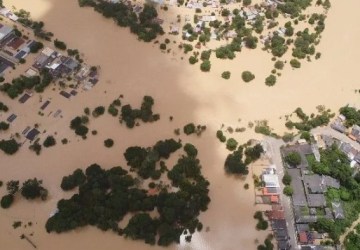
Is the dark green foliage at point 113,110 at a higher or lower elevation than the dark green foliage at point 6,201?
higher

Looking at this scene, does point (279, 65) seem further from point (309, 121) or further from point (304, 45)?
point (309, 121)

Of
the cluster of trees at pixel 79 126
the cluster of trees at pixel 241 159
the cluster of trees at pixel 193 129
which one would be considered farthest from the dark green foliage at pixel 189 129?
the cluster of trees at pixel 79 126

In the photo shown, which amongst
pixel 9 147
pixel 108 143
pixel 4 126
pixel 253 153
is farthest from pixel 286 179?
pixel 4 126

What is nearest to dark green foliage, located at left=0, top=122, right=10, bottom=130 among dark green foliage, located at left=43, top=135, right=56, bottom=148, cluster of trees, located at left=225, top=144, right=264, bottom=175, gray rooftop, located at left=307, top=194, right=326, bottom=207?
dark green foliage, located at left=43, top=135, right=56, bottom=148

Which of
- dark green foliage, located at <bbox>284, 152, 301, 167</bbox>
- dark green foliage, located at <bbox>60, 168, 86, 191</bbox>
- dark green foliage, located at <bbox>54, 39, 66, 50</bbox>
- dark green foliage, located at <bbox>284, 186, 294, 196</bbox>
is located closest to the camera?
dark green foliage, located at <bbox>60, 168, 86, 191</bbox>

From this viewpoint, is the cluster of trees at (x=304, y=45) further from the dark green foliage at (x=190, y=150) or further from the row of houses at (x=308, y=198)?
the dark green foliage at (x=190, y=150)

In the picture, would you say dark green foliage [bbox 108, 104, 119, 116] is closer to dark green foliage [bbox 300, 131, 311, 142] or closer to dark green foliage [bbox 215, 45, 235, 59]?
dark green foliage [bbox 215, 45, 235, 59]
